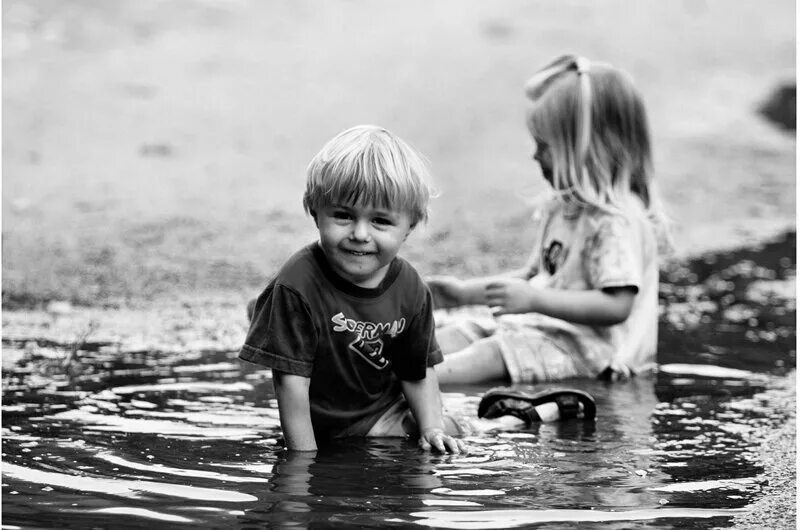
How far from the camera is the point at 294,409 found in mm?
3164

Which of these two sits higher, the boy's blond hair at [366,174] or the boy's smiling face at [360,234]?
the boy's blond hair at [366,174]

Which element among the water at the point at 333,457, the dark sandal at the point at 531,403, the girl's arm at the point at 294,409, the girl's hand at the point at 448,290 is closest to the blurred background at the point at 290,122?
the water at the point at 333,457

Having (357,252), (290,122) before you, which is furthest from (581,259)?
(290,122)

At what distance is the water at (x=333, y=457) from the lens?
263 cm

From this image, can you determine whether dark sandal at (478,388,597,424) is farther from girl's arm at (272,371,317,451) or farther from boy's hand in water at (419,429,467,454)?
girl's arm at (272,371,317,451)

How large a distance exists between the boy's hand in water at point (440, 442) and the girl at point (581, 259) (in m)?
1.01

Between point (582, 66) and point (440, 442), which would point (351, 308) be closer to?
point (440, 442)

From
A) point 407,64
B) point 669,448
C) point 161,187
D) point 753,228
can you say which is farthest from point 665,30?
point 669,448

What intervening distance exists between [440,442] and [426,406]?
0.53 feet

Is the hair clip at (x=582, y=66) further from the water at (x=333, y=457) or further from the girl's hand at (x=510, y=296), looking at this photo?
the water at (x=333, y=457)

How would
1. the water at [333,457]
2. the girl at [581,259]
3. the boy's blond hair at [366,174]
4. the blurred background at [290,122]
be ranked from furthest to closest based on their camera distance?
the blurred background at [290,122] → the girl at [581,259] → the boy's blond hair at [366,174] → the water at [333,457]

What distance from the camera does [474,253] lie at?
7129 millimetres

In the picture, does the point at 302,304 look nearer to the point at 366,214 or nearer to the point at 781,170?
the point at 366,214

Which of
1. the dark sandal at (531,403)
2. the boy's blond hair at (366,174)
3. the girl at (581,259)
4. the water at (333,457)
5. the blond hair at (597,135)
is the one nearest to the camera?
the water at (333,457)
